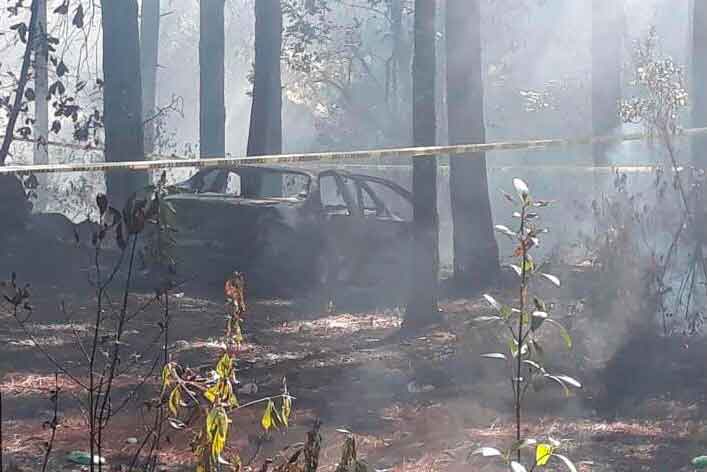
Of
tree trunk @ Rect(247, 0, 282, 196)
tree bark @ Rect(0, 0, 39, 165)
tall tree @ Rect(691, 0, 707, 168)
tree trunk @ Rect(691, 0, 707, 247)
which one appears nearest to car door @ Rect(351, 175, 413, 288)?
tree trunk @ Rect(247, 0, 282, 196)

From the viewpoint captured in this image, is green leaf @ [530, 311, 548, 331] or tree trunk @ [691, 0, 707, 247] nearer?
green leaf @ [530, 311, 548, 331]

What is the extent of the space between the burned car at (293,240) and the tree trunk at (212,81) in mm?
9452

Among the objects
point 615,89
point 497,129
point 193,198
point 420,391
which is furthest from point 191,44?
point 420,391

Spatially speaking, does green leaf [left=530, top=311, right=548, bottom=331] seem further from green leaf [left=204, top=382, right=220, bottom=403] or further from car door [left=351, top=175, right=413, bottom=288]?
car door [left=351, top=175, right=413, bottom=288]

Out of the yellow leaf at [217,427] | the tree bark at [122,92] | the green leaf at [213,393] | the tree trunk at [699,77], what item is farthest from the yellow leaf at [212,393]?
the tree trunk at [699,77]

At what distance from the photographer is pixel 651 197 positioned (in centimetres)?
2577

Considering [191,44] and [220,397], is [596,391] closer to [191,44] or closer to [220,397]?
[220,397]

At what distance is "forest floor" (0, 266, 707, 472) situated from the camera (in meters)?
6.13

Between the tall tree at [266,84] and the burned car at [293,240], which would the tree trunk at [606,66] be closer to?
the tall tree at [266,84]

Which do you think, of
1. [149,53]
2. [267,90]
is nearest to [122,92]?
[267,90]

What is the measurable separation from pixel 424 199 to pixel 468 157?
347 centimetres

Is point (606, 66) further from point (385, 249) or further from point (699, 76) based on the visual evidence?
point (385, 249)

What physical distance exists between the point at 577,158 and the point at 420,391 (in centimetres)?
2581

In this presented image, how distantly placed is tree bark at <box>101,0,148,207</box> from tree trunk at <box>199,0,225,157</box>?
8.75 metres
